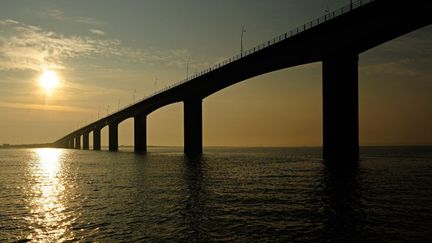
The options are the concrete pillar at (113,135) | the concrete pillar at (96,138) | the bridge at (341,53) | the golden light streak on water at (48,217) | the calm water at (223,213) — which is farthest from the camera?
the concrete pillar at (96,138)

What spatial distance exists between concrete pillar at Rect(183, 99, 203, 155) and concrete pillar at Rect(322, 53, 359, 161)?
4401cm

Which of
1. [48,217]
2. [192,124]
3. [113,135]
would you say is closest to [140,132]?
[113,135]

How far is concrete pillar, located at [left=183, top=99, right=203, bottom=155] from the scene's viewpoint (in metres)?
91.8

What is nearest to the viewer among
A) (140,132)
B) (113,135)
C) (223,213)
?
(223,213)

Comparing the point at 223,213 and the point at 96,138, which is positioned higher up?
the point at 96,138

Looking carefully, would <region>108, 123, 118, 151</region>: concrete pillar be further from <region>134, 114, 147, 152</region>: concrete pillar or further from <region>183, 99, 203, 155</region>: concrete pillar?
<region>183, 99, 203, 155</region>: concrete pillar

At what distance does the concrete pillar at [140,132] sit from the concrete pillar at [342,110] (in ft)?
277

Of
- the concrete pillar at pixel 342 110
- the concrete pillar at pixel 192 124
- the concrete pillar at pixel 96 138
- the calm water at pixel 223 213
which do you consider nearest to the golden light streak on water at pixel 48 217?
the calm water at pixel 223 213

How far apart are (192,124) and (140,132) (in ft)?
143

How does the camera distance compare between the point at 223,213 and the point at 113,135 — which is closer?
the point at 223,213

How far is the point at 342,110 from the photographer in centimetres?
5003

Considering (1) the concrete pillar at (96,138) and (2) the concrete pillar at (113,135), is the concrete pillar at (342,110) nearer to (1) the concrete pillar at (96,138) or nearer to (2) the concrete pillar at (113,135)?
(2) the concrete pillar at (113,135)

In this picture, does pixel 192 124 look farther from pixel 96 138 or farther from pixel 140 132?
pixel 96 138

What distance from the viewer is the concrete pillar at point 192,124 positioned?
91812 mm
